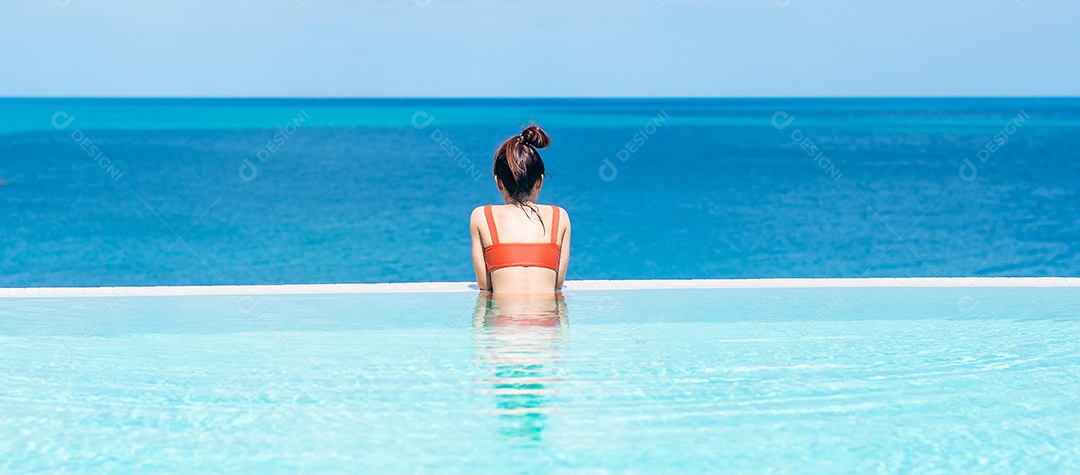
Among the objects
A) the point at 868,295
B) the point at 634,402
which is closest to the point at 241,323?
the point at 634,402

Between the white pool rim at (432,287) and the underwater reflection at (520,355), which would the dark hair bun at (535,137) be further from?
the white pool rim at (432,287)

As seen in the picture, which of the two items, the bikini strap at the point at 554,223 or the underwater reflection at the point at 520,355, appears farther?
the bikini strap at the point at 554,223

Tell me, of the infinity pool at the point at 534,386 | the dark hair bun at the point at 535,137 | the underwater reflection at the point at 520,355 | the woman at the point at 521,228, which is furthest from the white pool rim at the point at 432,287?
the dark hair bun at the point at 535,137

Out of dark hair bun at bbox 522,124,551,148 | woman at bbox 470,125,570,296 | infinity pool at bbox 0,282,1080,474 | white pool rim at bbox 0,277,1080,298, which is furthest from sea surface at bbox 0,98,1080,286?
dark hair bun at bbox 522,124,551,148

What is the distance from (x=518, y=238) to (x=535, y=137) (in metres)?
0.42

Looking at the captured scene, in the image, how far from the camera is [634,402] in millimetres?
3859

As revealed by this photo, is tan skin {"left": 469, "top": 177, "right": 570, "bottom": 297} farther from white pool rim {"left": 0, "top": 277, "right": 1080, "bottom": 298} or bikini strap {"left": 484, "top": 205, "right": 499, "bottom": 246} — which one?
white pool rim {"left": 0, "top": 277, "right": 1080, "bottom": 298}

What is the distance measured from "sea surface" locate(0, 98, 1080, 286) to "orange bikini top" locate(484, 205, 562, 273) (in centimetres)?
842

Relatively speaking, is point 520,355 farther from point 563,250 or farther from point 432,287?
point 432,287

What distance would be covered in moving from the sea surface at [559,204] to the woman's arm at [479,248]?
8.27 meters

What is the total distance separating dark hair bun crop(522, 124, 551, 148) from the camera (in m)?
4.61

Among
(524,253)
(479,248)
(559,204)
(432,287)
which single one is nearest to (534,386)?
(524,253)

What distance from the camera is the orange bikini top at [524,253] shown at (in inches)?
187

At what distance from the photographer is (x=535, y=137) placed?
4.64m
